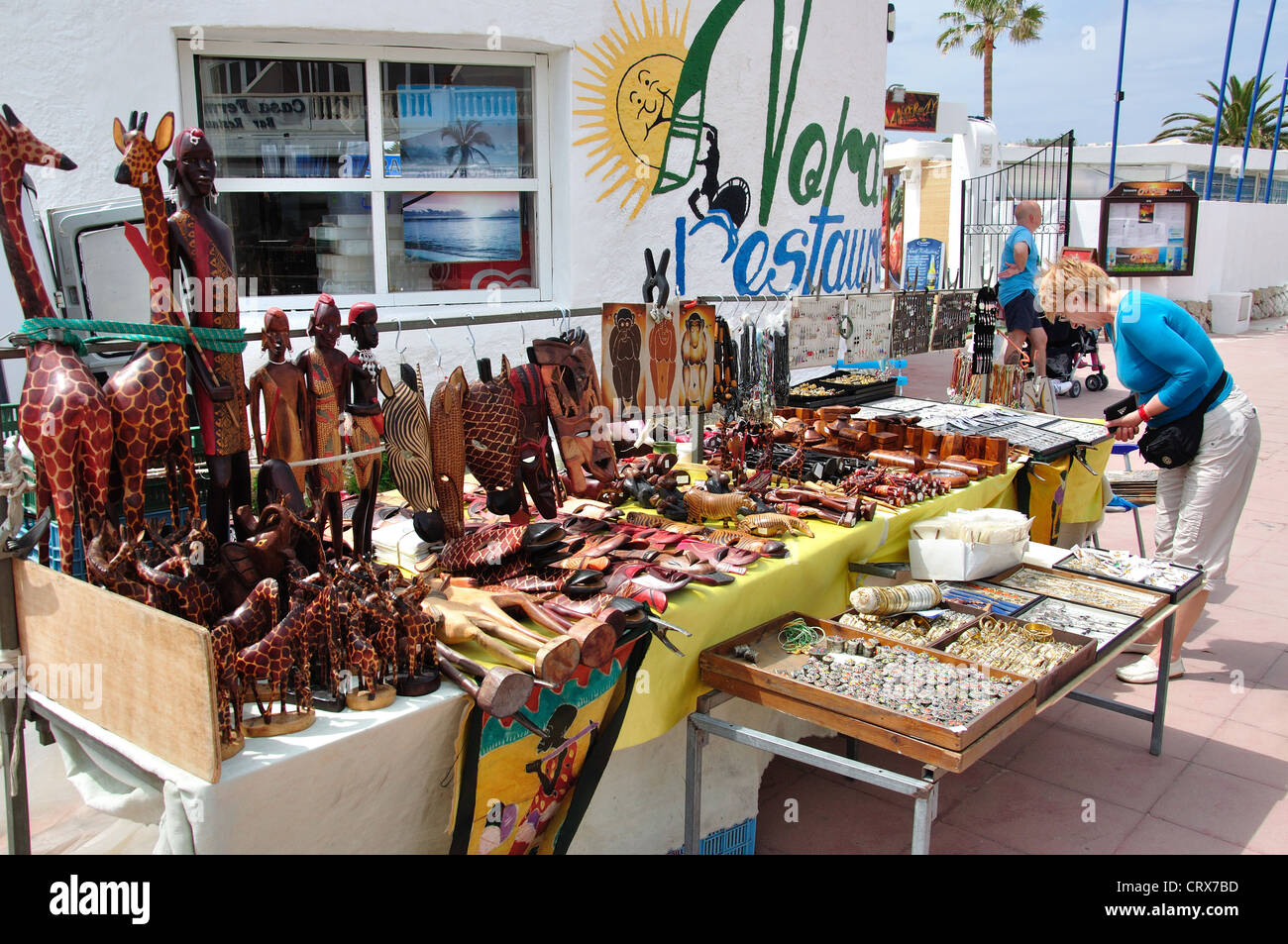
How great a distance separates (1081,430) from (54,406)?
14.8 ft

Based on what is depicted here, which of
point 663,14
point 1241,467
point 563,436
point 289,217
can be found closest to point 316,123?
point 289,217

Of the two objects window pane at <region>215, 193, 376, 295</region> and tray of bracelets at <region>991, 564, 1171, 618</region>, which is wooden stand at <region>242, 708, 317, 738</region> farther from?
window pane at <region>215, 193, 376, 295</region>

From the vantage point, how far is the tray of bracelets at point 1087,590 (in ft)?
10.8

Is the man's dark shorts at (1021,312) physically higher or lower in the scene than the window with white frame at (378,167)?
lower

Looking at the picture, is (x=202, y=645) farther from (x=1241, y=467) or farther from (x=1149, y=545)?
(x=1149, y=545)

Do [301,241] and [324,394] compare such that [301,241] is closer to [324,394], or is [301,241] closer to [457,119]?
[457,119]

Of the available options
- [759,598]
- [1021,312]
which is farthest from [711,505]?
[1021,312]

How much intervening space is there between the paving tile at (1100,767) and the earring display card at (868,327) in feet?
7.16

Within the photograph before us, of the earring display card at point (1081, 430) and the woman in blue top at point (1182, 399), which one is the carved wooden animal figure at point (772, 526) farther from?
the earring display card at point (1081, 430)

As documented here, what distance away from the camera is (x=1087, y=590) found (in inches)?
135

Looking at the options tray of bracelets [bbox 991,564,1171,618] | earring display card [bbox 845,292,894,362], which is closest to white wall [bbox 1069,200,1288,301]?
earring display card [bbox 845,292,894,362]

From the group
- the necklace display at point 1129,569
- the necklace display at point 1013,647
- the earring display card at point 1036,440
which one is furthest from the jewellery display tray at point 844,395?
the necklace display at point 1013,647

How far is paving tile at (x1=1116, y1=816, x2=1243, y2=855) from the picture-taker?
123 inches

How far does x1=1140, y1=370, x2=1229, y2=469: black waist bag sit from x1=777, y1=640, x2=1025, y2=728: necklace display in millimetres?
1956
